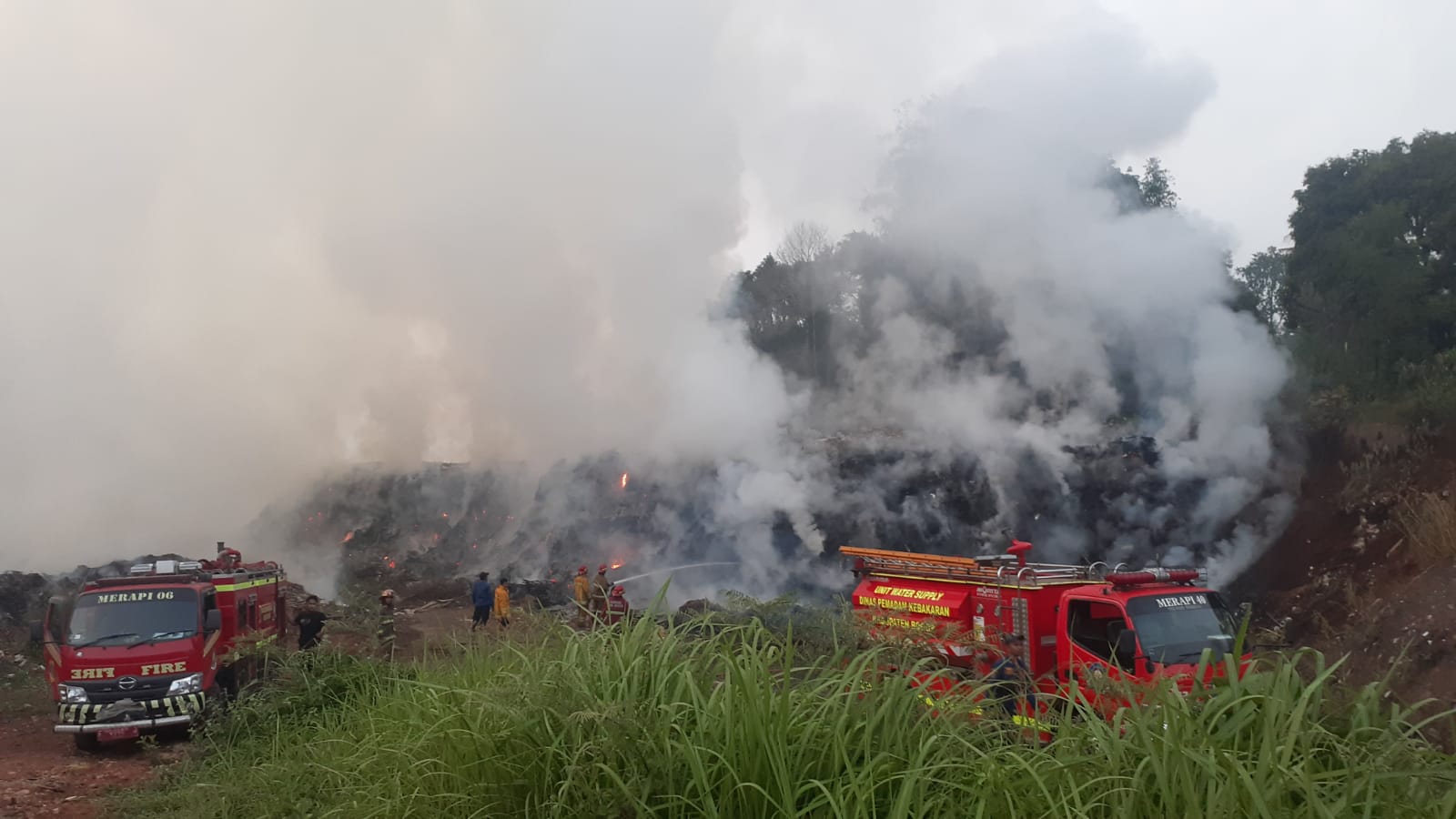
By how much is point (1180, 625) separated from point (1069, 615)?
960 mm

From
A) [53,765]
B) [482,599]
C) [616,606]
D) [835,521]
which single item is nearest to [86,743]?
[53,765]

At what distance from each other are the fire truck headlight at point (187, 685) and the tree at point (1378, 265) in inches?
879

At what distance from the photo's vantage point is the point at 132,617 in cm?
1166

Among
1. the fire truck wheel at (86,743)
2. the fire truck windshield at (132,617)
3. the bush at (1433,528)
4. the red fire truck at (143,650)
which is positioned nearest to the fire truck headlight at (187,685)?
the red fire truck at (143,650)

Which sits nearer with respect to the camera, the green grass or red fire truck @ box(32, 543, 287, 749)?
the green grass

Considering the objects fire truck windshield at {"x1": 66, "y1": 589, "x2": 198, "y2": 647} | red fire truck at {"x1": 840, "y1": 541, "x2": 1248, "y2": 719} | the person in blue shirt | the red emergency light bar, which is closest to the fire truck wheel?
fire truck windshield at {"x1": 66, "y1": 589, "x2": 198, "y2": 647}

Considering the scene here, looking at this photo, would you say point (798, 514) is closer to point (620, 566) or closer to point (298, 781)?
point (620, 566)

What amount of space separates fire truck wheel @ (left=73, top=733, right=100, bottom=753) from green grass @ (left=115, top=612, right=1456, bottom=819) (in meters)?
8.57

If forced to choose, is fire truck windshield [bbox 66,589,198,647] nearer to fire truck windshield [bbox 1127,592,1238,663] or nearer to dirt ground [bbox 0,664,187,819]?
dirt ground [bbox 0,664,187,819]

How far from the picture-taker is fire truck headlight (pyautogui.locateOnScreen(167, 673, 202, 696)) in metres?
11.0

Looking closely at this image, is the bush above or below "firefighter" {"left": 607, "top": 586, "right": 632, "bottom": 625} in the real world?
above

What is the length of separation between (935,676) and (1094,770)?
3.09 ft

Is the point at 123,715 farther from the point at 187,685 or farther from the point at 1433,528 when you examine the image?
the point at 1433,528

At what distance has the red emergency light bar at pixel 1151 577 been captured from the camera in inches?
336
